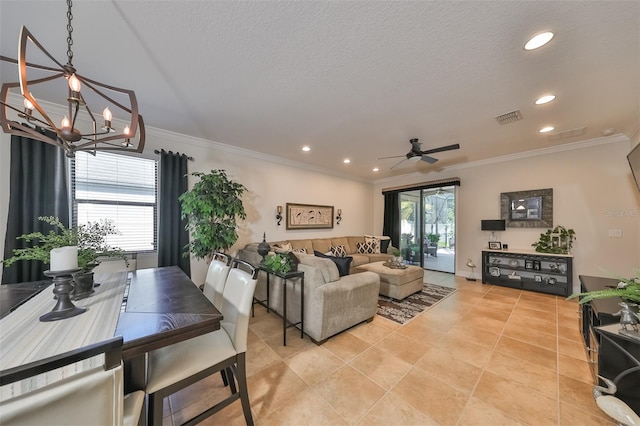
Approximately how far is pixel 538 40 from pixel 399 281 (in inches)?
121

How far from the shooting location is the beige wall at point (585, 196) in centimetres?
360

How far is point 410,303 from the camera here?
3.56m

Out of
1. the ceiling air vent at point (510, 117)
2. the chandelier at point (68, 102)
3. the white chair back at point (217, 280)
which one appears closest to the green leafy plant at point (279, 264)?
the white chair back at point (217, 280)

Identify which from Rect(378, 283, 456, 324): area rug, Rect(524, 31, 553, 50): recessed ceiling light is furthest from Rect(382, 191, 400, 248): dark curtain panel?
Rect(524, 31, 553, 50): recessed ceiling light

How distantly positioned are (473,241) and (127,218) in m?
6.58

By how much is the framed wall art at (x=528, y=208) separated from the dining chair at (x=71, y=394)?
6.01 metres

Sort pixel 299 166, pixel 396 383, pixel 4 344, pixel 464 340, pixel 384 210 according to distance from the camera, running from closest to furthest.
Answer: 1. pixel 4 344
2. pixel 396 383
3. pixel 464 340
4. pixel 299 166
5. pixel 384 210

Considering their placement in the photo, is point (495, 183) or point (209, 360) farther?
point (495, 183)

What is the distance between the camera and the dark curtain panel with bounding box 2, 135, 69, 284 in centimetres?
243

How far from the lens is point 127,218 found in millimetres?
3266

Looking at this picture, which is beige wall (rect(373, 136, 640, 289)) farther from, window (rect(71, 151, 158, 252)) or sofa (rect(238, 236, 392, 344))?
window (rect(71, 151, 158, 252))

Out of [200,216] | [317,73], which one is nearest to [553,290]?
[317,73]

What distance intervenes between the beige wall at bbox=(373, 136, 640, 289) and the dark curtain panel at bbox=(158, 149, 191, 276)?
593 cm

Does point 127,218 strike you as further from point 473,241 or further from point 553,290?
point 553,290
